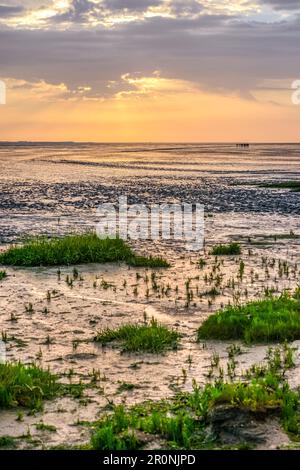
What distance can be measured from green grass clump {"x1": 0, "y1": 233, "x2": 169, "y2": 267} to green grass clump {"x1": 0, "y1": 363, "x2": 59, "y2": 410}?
340 inches

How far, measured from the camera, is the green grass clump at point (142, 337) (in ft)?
34.2

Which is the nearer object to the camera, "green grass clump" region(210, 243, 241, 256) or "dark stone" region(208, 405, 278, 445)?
"dark stone" region(208, 405, 278, 445)

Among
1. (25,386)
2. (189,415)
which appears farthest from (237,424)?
(25,386)

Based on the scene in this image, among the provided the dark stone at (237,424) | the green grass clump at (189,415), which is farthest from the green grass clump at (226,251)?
the dark stone at (237,424)

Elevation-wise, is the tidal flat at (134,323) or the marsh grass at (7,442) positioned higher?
the tidal flat at (134,323)

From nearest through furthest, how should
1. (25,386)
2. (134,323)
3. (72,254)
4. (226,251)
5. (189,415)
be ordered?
(189,415) → (25,386) → (134,323) → (72,254) → (226,251)

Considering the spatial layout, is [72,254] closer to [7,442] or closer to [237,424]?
[7,442]

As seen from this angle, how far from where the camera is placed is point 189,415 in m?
7.67

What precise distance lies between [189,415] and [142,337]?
3.00m

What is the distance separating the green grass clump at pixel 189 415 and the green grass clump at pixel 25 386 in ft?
3.51

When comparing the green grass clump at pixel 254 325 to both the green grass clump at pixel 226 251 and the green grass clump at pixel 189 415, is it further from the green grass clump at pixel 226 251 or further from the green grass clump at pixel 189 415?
the green grass clump at pixel 226 251

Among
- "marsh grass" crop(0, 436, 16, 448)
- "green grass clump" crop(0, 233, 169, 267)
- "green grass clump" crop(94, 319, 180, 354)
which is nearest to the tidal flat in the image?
"marsh grass" crop(0, 436, 16, 448)

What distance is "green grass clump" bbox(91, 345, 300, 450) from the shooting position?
271 inches

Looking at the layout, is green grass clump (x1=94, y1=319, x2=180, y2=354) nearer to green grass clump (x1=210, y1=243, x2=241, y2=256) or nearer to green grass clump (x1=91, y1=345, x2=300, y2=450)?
green grass clump (x1=91, y1=345, x2=300, y2=450)
